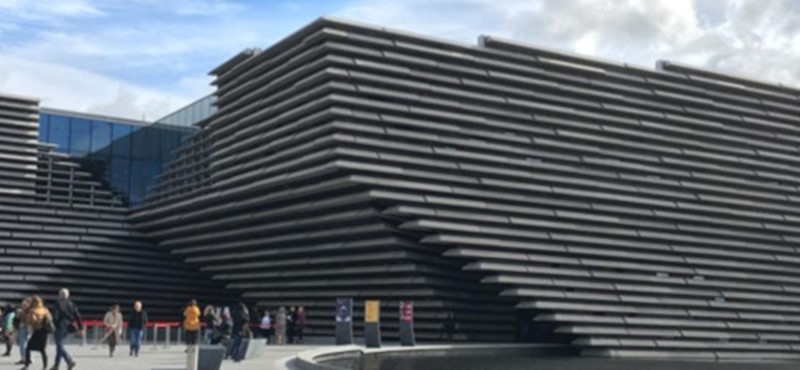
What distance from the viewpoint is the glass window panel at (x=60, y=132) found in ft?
170

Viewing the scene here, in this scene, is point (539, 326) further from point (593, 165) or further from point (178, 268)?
point (178, 268)

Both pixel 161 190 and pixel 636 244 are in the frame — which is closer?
pixel 636 244

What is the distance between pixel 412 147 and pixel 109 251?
19144 millimetres

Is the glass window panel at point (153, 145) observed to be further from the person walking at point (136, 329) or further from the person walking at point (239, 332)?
the person walking at point (239, 332)

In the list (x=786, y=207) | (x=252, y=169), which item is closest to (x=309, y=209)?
(x=252, y=169)

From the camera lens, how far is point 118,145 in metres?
53.4

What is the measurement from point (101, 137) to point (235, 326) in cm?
3242

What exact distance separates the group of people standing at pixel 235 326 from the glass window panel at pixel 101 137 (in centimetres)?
1486

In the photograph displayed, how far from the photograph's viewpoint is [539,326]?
126ft

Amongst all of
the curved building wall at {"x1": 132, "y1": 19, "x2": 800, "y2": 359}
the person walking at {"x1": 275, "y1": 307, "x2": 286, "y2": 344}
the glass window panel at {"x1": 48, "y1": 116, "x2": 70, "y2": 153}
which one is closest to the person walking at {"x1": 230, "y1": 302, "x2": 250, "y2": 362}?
the person walking at {"x1": 275, "y1": 307, "x2": 286, "y2": 344}

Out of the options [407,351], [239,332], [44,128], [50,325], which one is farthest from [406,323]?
[44,128]

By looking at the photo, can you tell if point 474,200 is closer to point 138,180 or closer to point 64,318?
point 64,318

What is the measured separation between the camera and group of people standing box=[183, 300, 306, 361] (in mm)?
23312

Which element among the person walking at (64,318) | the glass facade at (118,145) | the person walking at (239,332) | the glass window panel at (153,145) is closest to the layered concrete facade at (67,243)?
the glass facade at (118,145)
